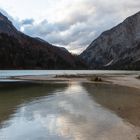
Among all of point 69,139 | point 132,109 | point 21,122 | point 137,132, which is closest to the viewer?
point 69,139

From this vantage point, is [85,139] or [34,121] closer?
[85,139]

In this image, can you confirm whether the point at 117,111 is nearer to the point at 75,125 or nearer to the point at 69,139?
the point at 75,125

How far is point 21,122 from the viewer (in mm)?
20750

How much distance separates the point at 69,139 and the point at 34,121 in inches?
215

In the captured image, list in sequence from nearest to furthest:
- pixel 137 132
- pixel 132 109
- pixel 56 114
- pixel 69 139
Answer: pixel 69 139 < pixel 137 132 < pixel 56 114 < pixel 132 109

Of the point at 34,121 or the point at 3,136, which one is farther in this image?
the point at 34,121

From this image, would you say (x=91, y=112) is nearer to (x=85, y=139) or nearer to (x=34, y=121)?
(x=34, y=121)

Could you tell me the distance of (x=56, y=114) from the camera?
24219mm

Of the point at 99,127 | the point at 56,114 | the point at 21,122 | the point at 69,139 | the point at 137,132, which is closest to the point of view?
the point at 69,139

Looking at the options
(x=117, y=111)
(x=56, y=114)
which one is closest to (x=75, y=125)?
(x=56, y=114)

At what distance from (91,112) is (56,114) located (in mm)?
2929

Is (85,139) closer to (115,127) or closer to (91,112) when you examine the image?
(115,127)

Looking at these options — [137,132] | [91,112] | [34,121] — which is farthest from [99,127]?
[91,112]

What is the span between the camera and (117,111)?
25.7 meters
